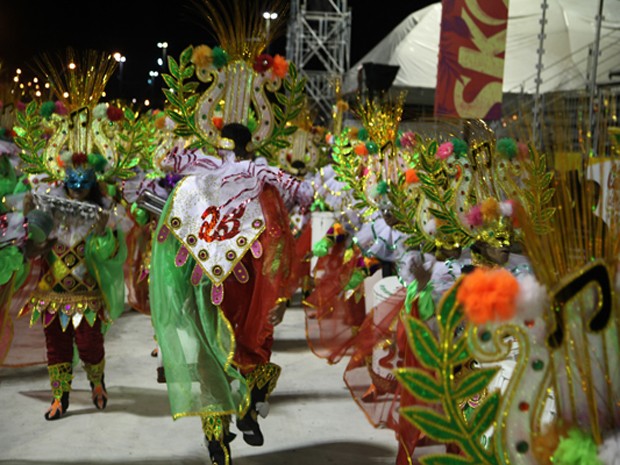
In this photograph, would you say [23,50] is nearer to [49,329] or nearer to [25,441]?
[49,329]

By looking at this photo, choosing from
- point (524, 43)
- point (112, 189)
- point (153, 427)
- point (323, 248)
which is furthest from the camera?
point (524, 43)

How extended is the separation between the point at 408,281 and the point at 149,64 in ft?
42.8

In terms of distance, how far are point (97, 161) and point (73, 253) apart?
23.3 inches

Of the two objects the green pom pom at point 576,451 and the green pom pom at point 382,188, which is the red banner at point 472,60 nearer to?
the green pom pom at point 382,188

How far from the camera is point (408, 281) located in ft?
12.8

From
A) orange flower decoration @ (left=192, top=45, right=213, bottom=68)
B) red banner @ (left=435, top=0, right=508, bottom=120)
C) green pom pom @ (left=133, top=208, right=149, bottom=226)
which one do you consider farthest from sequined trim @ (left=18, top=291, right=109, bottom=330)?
red banner @ (left=435, top=0, right=508, bottom=120)

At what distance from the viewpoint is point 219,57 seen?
14.5 ft

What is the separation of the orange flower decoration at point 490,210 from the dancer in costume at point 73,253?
2486mm

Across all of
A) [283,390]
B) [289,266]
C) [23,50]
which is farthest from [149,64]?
[289,266]

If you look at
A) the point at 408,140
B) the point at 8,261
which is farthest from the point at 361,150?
the point at 8,261

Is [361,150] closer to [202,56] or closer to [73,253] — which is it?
[202,56]

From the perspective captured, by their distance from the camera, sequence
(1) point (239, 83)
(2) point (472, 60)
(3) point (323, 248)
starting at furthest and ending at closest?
1. (3) point (323, 248)
2. (2) point (472, 60)
3. (1) point (239, 83)

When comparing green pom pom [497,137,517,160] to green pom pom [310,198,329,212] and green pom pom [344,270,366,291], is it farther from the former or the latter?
green pom pom [310,198,329,212]

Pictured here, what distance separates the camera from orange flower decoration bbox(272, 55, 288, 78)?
4.49 m
